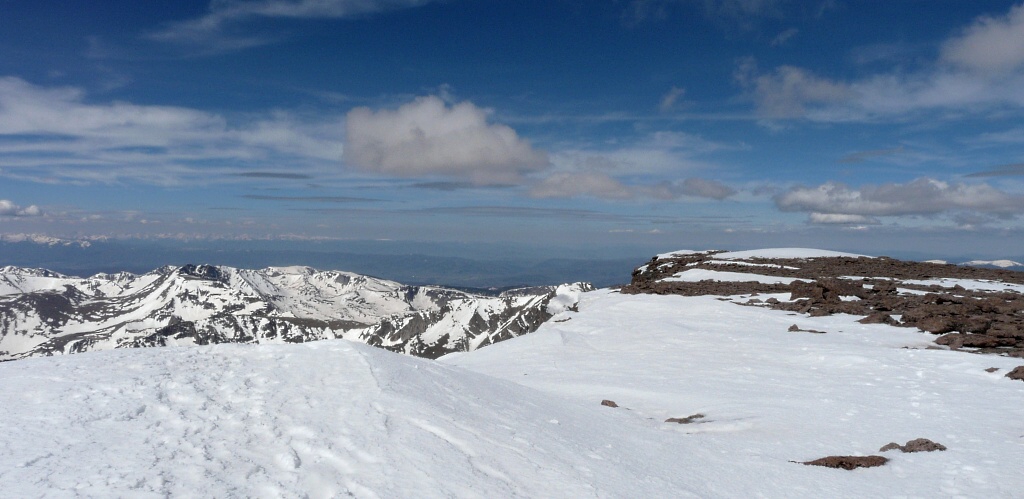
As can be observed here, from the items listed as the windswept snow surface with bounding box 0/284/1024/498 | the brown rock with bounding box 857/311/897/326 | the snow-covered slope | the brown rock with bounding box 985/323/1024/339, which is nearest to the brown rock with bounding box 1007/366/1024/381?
the windswept snow surface with bounding box 0/284/1024/498

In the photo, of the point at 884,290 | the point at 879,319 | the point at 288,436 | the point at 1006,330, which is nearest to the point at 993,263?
the point at 884,290

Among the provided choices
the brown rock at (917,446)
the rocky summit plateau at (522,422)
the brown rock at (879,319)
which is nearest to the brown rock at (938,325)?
the rocky summit plateau at (522,422)

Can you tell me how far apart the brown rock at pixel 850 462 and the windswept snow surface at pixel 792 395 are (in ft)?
0.69

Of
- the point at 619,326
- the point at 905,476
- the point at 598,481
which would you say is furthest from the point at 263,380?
the point at 619,326

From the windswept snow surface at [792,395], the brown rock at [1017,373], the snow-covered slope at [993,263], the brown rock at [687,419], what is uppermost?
the snow-covered slope at [993,263]

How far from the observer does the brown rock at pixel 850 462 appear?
1020cm

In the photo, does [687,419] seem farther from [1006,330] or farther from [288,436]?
[1006,330]

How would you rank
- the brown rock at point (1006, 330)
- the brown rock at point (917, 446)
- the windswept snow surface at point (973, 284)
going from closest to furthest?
the brown rock at point (917, 446), the brown rock at point (1006, 330), the windswept snow surface at point (973, 284)

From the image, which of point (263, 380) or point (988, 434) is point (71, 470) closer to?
point (263, 380)

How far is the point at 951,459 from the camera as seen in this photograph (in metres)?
10.1

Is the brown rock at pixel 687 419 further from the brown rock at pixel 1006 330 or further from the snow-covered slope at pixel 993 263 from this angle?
the snow-covered slope at pixel 993 263

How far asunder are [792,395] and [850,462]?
532cm

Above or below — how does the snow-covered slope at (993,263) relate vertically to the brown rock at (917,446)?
above

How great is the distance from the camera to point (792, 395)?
15.4 m
